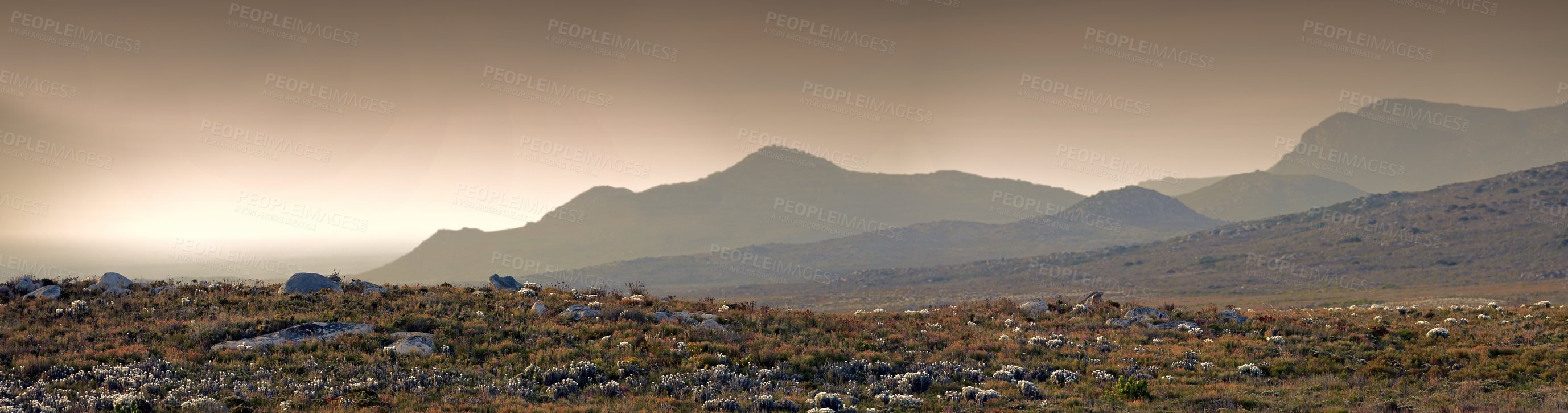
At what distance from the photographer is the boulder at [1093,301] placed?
3488 centimetres

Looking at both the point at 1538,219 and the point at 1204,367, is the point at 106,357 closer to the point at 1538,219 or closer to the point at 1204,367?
the point at 1204,367

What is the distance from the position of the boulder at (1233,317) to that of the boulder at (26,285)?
156 ft

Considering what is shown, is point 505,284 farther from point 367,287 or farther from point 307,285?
point 307,285

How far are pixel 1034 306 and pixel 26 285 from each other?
41222 millimetres

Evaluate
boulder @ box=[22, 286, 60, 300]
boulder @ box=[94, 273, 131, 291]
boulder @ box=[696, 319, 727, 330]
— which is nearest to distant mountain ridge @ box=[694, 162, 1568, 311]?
boulder @ box=[696, 319, 727, 330]

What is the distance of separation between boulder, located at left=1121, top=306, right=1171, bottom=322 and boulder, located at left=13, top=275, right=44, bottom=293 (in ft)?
142

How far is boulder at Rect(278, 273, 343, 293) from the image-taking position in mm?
28969

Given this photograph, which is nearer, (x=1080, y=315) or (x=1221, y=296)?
(x=1080, y=315)

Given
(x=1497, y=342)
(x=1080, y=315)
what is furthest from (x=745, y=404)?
(x=1497, y=342)

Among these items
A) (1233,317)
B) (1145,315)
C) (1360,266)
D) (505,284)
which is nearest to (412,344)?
(505,284)

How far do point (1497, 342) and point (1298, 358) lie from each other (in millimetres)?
7422

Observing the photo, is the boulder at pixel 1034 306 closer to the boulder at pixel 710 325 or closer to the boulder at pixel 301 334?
the boulder at pixel 710 325

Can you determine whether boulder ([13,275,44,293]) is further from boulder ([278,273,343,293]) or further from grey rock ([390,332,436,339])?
grey rock ([390,332,436,339])

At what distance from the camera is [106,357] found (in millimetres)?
18266
